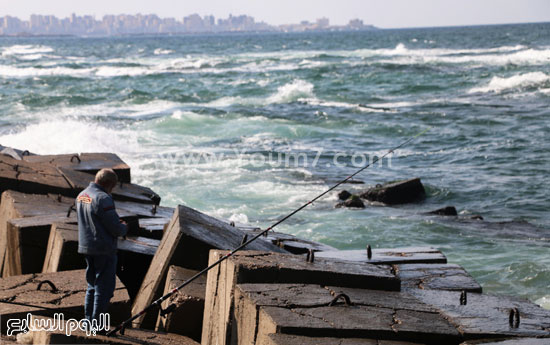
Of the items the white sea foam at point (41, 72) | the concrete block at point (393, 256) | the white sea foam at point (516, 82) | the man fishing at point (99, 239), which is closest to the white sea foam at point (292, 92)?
the white sea foam at point (516, 82)

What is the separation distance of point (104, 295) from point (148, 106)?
2500 centimetres

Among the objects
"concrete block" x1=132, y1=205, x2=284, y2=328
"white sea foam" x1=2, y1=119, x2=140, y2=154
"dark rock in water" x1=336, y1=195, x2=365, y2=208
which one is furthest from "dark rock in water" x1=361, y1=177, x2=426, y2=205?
"concrete block" x1=132, y1=205, x2=284, y2=328

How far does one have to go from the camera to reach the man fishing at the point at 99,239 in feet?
15.1

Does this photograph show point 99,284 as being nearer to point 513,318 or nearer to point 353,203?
point 513,318

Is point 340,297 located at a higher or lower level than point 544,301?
higher

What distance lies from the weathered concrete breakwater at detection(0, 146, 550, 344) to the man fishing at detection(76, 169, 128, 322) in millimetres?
191

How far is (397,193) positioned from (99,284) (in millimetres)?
9171

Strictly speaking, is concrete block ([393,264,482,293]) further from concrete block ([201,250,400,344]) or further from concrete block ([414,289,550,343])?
concrete block ([201,250,400,344])

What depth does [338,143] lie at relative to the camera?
1989 centimetres

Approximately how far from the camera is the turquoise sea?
36.7ft

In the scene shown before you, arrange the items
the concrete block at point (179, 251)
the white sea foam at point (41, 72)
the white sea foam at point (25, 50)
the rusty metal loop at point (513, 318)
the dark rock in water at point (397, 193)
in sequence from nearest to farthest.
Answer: the rusty metal loop at point (513, 318), the concrete block at point (179, 251), the dark rock in water at point (397, 193), the white sea foam at point (41, 72), the white sea foam at point (25, 50)

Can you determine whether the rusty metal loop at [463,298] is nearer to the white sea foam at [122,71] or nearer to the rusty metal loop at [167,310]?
the rusty metal loop at [167,310]

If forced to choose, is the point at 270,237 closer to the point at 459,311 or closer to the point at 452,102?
the point at 459,311

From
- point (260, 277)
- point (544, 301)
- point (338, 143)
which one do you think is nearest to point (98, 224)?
point (260, 277)
